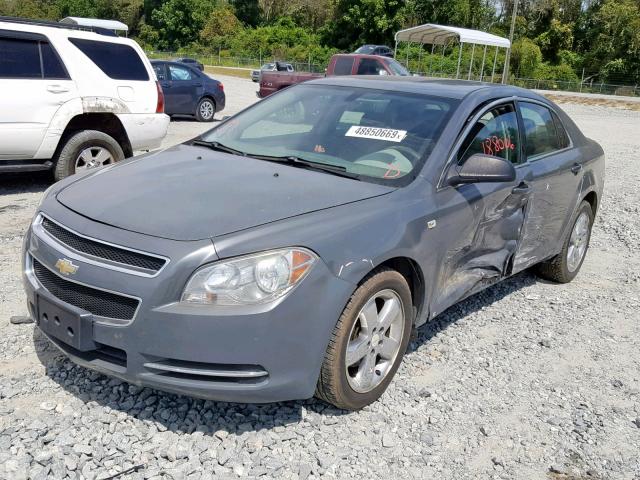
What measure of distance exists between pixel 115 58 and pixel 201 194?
5.20 meters

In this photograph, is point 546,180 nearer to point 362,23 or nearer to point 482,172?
point 482,172

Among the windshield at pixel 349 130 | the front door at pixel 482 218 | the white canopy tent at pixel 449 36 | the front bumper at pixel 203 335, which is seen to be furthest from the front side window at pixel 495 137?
the white canopy tent at pixel 449 36

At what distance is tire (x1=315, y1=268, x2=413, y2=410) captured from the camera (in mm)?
2980

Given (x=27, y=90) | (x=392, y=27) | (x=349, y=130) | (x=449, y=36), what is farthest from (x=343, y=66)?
(x=392, y=27)

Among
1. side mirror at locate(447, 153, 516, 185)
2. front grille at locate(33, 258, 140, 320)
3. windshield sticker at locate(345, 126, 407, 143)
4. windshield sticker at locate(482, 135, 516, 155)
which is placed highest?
windshield sticker at locate(345, 126, 407, 143)

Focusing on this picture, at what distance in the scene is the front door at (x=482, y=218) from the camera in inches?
144

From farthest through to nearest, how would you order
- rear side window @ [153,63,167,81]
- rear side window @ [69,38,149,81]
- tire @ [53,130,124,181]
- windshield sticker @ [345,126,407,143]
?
rear side window @ [153,63,167,81] → rear side window @ [69,38,149,81] → tire @ [53,130,124,181] → windshield sticker @ [345,126,407,143]

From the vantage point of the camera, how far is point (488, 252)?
411 cm

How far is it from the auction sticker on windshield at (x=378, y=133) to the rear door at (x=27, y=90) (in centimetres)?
431

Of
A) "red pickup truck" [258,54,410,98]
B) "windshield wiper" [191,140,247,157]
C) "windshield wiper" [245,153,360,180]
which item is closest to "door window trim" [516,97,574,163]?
"windshield wiper" [245,153,360,180]

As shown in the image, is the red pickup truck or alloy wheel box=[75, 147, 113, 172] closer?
alloy wheel box=[75, 147, 113, 172]

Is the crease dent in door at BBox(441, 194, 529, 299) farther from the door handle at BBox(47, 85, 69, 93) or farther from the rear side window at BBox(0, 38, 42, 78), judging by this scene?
the rear side window at BBox(0, 38, 42, 78)

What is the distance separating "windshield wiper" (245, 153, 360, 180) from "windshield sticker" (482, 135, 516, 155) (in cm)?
102

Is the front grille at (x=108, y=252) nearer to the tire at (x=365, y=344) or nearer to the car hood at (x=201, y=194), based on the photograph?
the car hood at (x=201, y=194)
